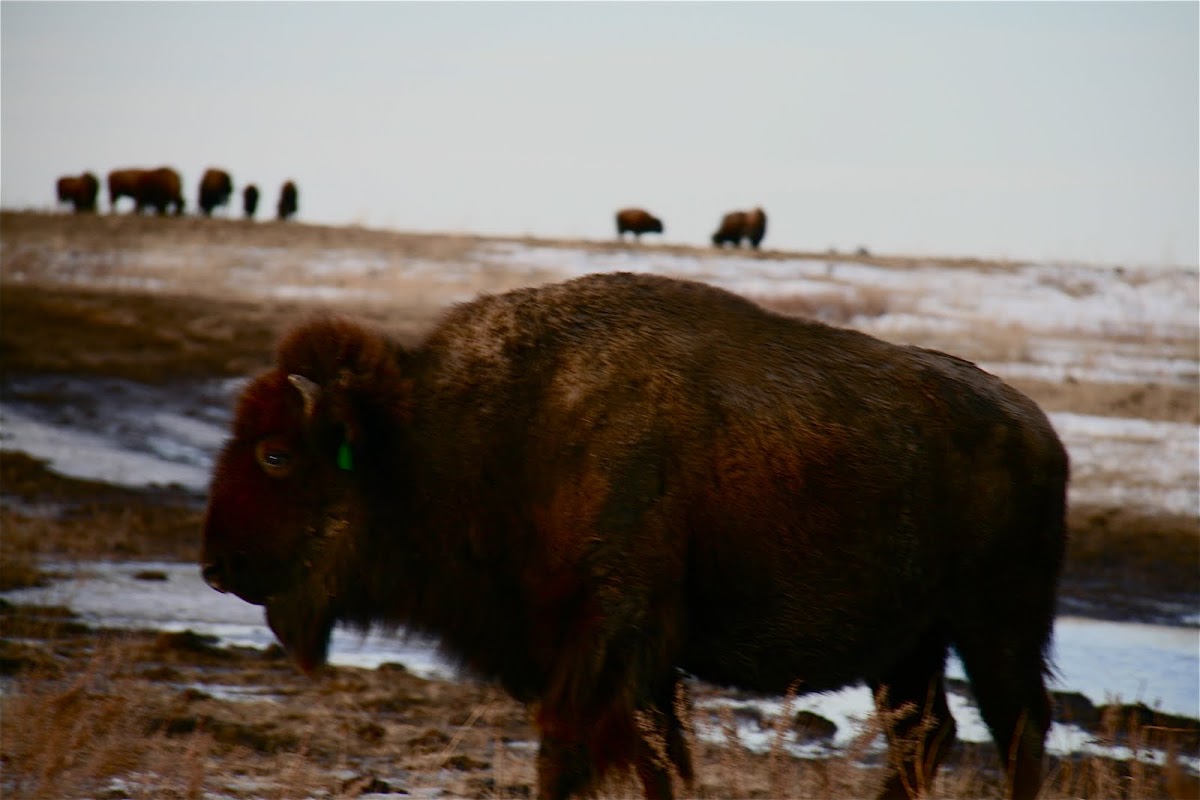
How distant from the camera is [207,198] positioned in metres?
41.8

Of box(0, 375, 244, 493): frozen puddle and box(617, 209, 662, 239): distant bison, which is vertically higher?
box(617, 209, 662, 239): distant bison

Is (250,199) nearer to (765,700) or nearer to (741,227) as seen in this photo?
(741,227)

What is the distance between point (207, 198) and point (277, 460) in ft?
129

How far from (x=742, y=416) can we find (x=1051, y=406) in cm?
1340

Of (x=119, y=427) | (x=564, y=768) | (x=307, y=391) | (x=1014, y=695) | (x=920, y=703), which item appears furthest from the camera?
(x=119, y=427)

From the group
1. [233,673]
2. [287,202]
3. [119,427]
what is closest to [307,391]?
[233,673]

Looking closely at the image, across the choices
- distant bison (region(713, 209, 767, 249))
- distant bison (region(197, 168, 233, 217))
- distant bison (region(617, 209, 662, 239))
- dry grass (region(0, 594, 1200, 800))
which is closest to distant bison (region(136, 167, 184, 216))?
distant bison (region(197, 168, 233, 217))

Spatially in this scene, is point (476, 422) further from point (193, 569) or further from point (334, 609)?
point (193, 569)

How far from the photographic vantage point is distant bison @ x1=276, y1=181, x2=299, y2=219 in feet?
138

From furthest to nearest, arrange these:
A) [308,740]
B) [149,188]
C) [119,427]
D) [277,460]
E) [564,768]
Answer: [149,188] < [119,427] < [308,740] < [277,460] < [564,768]

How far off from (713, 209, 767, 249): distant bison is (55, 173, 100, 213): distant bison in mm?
20173

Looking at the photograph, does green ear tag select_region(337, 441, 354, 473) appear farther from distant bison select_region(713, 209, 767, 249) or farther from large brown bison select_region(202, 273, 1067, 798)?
distant bison select_region(713, 209, 767, 249)

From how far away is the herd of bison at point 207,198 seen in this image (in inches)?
1535

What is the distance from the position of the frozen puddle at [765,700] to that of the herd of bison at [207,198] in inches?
1150
